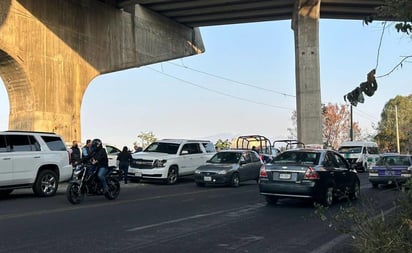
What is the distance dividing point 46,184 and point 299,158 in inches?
306

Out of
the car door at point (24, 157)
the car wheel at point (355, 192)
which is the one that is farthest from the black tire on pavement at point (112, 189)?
the car wheel at point (355, 192)

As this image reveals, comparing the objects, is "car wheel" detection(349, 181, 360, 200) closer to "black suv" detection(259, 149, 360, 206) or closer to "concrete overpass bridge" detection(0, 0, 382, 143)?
"black suv" detection(259, 149, 360, 206)

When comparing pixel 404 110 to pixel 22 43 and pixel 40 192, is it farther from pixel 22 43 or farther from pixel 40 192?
pixel 40 192

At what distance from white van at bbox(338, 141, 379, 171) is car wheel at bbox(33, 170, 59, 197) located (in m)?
26.7

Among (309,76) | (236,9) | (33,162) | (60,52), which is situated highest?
(236,9)

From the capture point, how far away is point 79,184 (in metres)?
13.9

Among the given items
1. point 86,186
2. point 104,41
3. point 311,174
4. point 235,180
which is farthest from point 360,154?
point 86,186

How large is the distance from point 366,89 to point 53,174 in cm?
1326

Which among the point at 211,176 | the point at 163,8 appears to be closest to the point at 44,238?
the point at 211,176

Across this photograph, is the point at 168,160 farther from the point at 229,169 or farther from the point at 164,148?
the point at 229,169

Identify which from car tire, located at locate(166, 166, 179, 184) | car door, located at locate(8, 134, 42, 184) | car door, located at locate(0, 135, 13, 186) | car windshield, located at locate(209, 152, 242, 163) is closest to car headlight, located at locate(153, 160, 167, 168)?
car tire, located at locate(166, 166, 179, 184)

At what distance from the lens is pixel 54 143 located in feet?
54.6

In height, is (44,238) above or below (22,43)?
below

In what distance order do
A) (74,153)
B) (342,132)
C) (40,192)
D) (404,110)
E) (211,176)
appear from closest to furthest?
(40,192) → (211,176) → (74,153) → (342,132) → (404,110)
